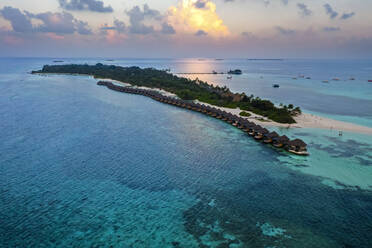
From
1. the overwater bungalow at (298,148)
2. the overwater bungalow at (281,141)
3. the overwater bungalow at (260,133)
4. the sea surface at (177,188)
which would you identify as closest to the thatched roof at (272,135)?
the overwater bungalow at (281,141)

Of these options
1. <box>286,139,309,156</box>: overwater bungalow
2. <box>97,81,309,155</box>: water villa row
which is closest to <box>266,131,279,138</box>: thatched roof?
<box>97,81,309,155</box>: water villa row

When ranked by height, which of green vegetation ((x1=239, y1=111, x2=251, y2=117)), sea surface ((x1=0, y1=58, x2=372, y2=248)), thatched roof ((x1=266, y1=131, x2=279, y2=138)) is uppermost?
green vegetation ((x1=239, y1=111, x2=251, y2=117))

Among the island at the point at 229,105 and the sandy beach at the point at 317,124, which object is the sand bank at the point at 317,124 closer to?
the sandy beach at the point at 317,124

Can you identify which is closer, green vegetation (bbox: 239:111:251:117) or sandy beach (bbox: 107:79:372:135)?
sandy beach (bbox: 107:79:372:135)

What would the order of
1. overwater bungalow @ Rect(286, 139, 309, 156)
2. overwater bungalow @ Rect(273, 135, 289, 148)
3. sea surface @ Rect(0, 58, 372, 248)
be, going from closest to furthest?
sea surface @ Rect(0, 58, 372, 248) < overwater bungalow @ Rect(286, 139, 309, 156) < overwater bungalow @ Rect(273, 135, 289, 148)

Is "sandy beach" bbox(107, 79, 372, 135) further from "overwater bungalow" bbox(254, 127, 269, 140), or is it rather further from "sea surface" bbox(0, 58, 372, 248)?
"overwater bungalow" bbox(254, 127, 269, 140)

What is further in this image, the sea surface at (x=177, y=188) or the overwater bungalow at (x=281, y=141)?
the overwater bungalow at (x=281, y=141)

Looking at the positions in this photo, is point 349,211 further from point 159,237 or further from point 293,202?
point 159,237

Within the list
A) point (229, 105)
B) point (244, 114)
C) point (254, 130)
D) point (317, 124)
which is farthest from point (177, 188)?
point (229, 105)
